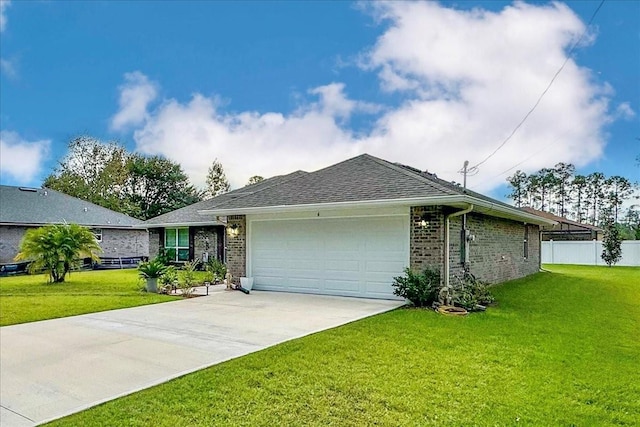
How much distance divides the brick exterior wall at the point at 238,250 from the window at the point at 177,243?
25.3ft

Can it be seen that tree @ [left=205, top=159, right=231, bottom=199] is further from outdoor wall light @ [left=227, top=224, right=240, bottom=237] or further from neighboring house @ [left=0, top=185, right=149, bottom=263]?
outdoor wall light @ [left=227, top=224, right=240, bottom=237]

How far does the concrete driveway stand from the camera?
14.9ft

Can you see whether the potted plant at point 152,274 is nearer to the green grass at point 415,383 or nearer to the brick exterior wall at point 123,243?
the green grass at point 415,383

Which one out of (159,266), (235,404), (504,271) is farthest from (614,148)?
(235,404)

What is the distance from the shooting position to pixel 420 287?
918 centimetres

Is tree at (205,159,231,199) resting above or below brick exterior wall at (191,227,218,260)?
Result: above

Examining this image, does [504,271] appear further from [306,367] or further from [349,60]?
[306,367]

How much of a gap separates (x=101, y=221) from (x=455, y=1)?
21829 mm

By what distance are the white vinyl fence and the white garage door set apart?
2187 centimetres

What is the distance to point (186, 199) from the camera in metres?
40.9

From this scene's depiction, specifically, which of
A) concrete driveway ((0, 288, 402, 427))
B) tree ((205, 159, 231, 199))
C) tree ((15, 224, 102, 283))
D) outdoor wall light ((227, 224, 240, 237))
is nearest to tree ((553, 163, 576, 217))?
tree ((205, 159, 231, 199))

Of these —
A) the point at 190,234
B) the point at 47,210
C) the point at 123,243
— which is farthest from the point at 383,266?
the point at 47,210

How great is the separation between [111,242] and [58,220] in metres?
3.23

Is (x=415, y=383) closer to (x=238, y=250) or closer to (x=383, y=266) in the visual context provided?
(x=383, y=266)
